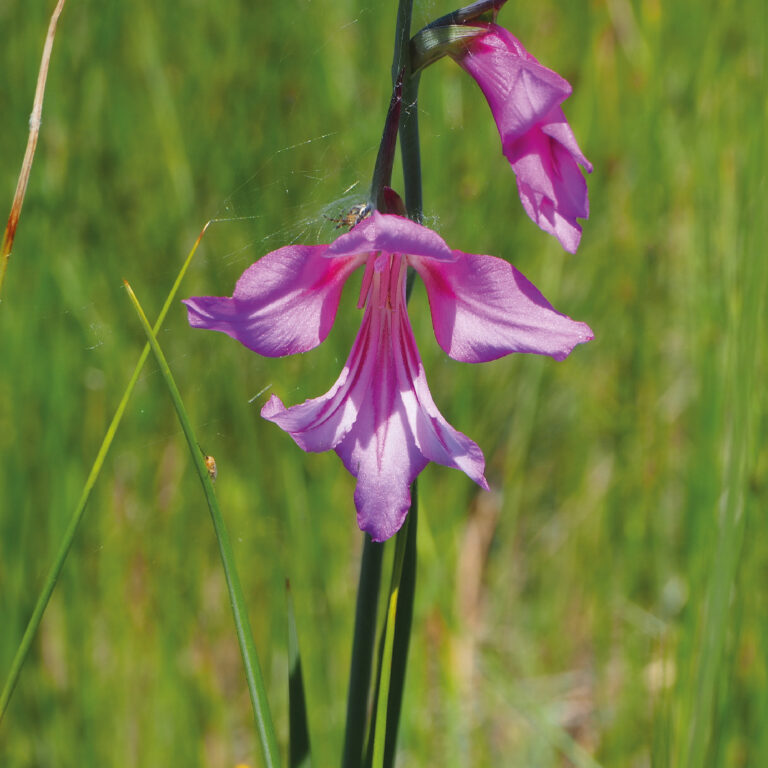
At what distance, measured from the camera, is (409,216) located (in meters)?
0.92

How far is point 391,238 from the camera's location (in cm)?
82

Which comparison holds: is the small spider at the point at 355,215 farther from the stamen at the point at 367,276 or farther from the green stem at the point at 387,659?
the green stem at the point at 387,659

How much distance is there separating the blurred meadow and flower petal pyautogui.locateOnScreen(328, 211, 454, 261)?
58 centimetres

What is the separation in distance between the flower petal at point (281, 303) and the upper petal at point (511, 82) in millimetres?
237

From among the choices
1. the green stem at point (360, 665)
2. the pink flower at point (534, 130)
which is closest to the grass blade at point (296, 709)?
the green stem at point (360, 665)

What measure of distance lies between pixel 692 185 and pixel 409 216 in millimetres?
1814

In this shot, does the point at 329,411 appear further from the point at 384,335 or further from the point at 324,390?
the point at 324,390

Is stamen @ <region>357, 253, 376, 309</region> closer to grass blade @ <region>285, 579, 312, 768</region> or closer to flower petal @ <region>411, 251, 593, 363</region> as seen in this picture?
flower petal @ <region>411, 251, 593, 363</region>

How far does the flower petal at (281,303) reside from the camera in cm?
87

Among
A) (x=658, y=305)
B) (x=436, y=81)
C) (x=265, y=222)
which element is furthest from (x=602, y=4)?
(x=265, y=222)

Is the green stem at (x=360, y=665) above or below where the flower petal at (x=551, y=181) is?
below

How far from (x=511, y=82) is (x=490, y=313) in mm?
244

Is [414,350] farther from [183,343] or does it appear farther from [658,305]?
[658,305]

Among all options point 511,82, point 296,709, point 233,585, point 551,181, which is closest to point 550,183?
point 551,181
